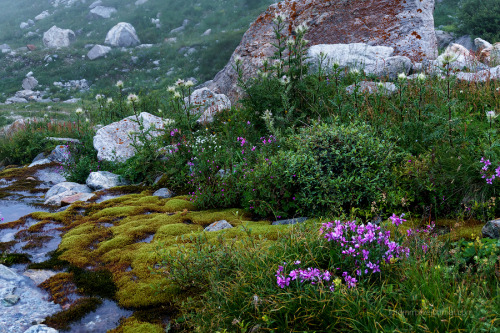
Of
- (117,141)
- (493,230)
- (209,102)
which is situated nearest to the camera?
(493,230)

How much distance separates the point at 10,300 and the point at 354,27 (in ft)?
35.7

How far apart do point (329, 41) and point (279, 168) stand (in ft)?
25.3

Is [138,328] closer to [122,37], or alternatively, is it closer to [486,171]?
[486,171]

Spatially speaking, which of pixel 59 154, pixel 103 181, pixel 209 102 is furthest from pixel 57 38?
pixel 103 181

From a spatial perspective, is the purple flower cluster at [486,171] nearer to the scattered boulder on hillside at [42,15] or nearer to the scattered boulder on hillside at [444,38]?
the scattered boulder on hillside at [444,38]

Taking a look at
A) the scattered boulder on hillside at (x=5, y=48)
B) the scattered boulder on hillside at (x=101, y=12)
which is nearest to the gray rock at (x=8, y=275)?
the scattered boulder on hillside at (x=5, y=48)

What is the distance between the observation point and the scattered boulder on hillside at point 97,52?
3568 cm

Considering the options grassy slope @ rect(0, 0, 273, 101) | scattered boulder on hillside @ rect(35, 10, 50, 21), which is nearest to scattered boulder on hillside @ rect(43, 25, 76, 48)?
grassy slope @ rect(0, 0, 273, 101)

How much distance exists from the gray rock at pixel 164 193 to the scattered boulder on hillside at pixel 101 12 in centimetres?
4684

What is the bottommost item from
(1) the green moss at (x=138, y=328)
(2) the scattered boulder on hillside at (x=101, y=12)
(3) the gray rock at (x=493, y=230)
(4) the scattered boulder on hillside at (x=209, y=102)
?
(4) the scattered boulder on hillside at (x=209, y=102)

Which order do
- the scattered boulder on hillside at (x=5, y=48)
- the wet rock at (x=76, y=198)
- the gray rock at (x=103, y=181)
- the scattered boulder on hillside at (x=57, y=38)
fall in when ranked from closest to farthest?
1. the wet rock at (x=76, y=198)
2. the gray rock at (x=103, y=181)
3. the scattered boulder on hillside at (x=5, y=48)
4. the scattered boulder on hillside at (x=57, y=38)

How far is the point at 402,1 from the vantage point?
35.4 ft

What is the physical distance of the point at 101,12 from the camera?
47.1 metres

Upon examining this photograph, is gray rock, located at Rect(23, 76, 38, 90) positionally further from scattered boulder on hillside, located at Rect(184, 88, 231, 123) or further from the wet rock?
the wet rock
